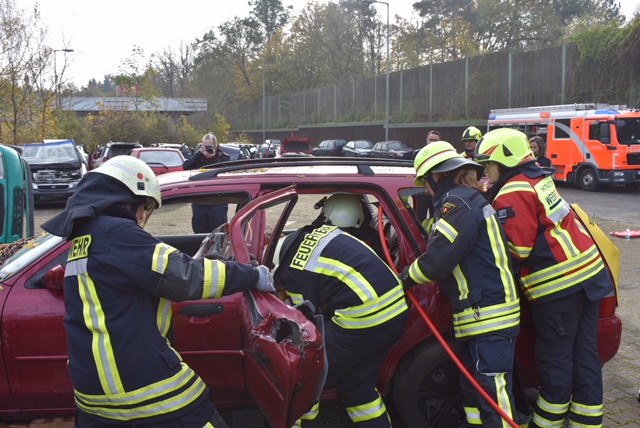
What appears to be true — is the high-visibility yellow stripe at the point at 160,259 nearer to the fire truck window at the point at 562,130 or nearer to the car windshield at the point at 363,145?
the fire truck window at the point at 562,130

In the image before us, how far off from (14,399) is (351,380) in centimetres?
183

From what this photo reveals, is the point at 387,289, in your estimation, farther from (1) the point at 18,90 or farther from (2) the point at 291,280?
(1) the point at 18,90

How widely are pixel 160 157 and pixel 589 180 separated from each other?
12315 millimetres

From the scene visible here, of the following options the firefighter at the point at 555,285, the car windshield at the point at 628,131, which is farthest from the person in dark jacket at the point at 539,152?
the car windshield at the point at 628,131

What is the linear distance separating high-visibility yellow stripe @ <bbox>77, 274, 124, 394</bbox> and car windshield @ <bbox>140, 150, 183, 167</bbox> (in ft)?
43.9

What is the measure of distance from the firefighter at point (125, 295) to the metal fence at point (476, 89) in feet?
80.0

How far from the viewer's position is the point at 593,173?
18062mm

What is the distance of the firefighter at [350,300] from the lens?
10.2ft

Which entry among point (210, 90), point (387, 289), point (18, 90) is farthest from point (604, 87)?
point (210, 90)

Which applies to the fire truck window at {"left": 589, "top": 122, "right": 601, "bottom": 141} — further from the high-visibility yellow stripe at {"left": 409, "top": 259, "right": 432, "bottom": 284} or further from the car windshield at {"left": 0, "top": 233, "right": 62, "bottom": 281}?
the car windshield at {"left": 0, "top": 233, "right": 62, "bottom": 281}

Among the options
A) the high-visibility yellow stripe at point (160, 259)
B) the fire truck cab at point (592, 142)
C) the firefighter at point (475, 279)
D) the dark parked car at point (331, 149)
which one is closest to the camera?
the high-visibility yellow stripe at point (160, 259)

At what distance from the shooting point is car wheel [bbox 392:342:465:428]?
3516 mm

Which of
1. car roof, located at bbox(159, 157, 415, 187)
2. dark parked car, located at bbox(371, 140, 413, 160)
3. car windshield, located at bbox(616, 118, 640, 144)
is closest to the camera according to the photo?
car roof, located at bbox(159, 157, 415, 187)

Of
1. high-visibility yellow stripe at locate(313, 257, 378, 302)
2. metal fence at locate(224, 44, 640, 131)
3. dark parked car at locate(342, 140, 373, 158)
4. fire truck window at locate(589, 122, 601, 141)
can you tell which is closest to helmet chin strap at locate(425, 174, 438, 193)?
high-visibility yellow stripe at locate(313, 257, 378, 302)
